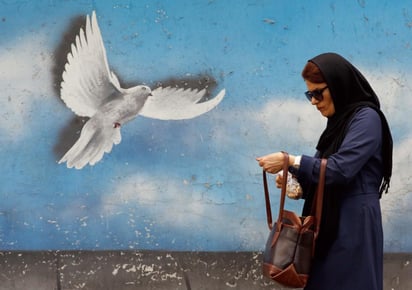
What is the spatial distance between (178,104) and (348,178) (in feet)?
6.97

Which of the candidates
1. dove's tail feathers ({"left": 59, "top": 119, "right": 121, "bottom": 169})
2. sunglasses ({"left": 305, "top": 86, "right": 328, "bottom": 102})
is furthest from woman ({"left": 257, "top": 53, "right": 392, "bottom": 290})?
dove's tail feathers ({"left": 59, "top": 119, "right": 121, "bottom": 169})

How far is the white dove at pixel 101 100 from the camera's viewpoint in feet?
16.0

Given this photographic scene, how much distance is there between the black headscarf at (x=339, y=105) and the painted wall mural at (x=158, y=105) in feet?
5.91

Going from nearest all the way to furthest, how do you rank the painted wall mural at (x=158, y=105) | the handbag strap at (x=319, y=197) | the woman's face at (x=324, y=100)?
the handbag strap at (x=319, y=197), the woman's face at (x=324, y=100), the painted wall mural at (x=158, y=105)

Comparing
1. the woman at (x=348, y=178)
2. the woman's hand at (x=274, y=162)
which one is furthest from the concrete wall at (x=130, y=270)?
the woman's hand at (x=274, y=162)

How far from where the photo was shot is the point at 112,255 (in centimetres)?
491

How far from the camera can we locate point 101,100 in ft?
16.1

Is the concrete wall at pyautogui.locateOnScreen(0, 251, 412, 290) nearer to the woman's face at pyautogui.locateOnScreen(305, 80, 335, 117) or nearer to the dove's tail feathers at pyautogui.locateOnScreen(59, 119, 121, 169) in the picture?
the dove's tail feathers at pyautogui.locateOnScreen(59, 119, 121, 169)

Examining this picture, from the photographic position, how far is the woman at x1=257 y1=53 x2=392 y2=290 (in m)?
3.01

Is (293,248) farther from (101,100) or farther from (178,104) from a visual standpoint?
(101,100)

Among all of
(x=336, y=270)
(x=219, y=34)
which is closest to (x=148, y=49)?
(x=219, y=34)

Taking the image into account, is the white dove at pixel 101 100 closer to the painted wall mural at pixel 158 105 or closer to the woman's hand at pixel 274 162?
the painted wall mural at pixel 158 105

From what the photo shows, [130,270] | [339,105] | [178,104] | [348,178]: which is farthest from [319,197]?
[130,270]

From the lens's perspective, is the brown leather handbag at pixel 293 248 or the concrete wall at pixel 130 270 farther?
the concrete wall at pixel 130 270
